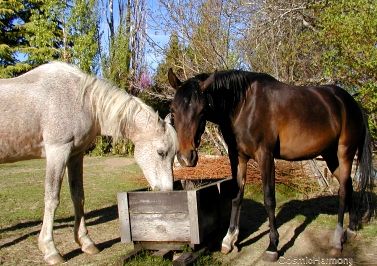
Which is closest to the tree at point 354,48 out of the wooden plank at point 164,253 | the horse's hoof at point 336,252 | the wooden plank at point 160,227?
the horse's hoof at point 336,252

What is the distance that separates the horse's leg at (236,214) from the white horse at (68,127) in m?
0.79

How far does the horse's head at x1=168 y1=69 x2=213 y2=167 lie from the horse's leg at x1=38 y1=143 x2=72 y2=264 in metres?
1.10

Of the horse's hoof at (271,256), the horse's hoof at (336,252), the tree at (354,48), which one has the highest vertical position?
the tree at (354,48)

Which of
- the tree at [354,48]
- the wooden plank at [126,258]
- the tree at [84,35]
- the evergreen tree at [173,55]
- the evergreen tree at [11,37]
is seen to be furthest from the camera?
the evergreen tree at [11,37]

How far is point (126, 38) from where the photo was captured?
15.0m

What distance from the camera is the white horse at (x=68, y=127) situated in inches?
142

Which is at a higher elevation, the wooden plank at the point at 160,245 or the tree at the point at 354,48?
the tree at the point at 354,48

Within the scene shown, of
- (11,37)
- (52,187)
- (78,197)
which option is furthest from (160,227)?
(11,37)

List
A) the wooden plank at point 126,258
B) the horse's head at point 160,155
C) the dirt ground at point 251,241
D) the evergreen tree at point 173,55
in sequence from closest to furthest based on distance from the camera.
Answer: the wooden plank at point 126,258 < the dirt ground at point 251,241 < the horse's head at point 160,155 < the evergreen tree at point 173,55

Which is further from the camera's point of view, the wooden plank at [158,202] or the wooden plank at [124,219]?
the wooden plank at [124,219]

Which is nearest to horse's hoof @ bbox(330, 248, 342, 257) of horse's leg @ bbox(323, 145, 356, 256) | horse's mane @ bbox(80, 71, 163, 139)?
horse's leg @ bbox(323, 145, 356, 256)

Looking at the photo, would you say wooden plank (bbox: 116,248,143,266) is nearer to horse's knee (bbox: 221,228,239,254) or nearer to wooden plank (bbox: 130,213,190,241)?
wooden plank (bbox: 130,213,190,241)

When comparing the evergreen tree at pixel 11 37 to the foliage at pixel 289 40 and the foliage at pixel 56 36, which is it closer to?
the foliage at pixel 56 36

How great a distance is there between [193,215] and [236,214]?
669mm
